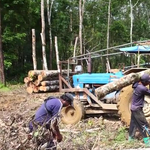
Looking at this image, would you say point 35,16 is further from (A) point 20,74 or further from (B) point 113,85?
(B) point 113,85

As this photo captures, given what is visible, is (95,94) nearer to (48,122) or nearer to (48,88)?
(48,122)

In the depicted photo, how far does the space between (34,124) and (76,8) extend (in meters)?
32.3

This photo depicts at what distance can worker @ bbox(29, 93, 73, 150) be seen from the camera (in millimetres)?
4625

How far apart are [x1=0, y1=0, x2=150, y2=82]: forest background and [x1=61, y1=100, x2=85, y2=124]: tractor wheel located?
44.5ft

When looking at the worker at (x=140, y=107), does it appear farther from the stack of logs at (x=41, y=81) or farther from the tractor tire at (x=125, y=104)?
the stack of logs at (x=41, y=81)

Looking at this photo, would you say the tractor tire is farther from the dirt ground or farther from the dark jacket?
the dark jacket

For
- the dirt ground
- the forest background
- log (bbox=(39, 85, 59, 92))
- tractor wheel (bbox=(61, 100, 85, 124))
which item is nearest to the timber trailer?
tractor wheel (bbox=(61, 100, 85, 124))

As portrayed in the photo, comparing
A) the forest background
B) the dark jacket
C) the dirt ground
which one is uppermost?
the forest background

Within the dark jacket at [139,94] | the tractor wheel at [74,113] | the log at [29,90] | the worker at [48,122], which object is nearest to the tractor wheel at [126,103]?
the dark jacket at [139,94]

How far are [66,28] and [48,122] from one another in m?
28.7

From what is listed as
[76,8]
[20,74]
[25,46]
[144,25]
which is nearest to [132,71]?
[20,74]

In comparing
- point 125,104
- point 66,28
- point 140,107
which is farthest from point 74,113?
point 66,28

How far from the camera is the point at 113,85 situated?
7.52 metres

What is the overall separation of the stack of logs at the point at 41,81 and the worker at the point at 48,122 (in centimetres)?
1073
